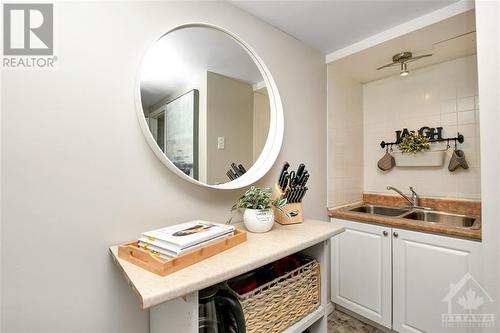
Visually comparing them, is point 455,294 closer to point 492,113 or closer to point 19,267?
point 492,113

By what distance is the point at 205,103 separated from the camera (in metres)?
1.21

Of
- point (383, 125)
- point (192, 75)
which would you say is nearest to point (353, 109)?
point (383, 125)

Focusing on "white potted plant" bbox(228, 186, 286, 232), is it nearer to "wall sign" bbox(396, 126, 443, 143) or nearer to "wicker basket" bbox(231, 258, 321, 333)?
"wicker basket" bbox(231, 258, 321, 333)

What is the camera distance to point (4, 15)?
78cm

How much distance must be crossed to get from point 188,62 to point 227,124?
0.36 meters

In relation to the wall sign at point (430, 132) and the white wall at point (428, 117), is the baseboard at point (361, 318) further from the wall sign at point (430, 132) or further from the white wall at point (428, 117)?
the wall sign at point (430, 132)

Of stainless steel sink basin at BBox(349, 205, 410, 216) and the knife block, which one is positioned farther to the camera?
stainless steel sink basin at BBox(349, 205, 410, 216)

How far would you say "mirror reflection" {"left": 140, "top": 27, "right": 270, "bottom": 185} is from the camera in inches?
42.0

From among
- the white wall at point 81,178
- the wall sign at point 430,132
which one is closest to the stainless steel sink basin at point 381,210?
the wall sign at point 430,132

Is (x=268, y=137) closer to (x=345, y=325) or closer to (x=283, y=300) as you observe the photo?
(x=283, y=300)

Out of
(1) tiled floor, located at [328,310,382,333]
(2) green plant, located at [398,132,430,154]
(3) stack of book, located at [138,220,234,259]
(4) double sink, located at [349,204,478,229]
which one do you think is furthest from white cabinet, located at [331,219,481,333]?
(3) stack of book, located at [138,220,234,259]

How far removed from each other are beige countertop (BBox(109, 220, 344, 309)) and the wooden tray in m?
0.01

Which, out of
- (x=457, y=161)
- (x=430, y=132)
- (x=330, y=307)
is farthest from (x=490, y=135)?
(x=330, y=307)

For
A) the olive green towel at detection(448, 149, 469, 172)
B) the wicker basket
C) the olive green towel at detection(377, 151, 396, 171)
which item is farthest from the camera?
the olive green towel at detection(377, 151, 396, 171)
